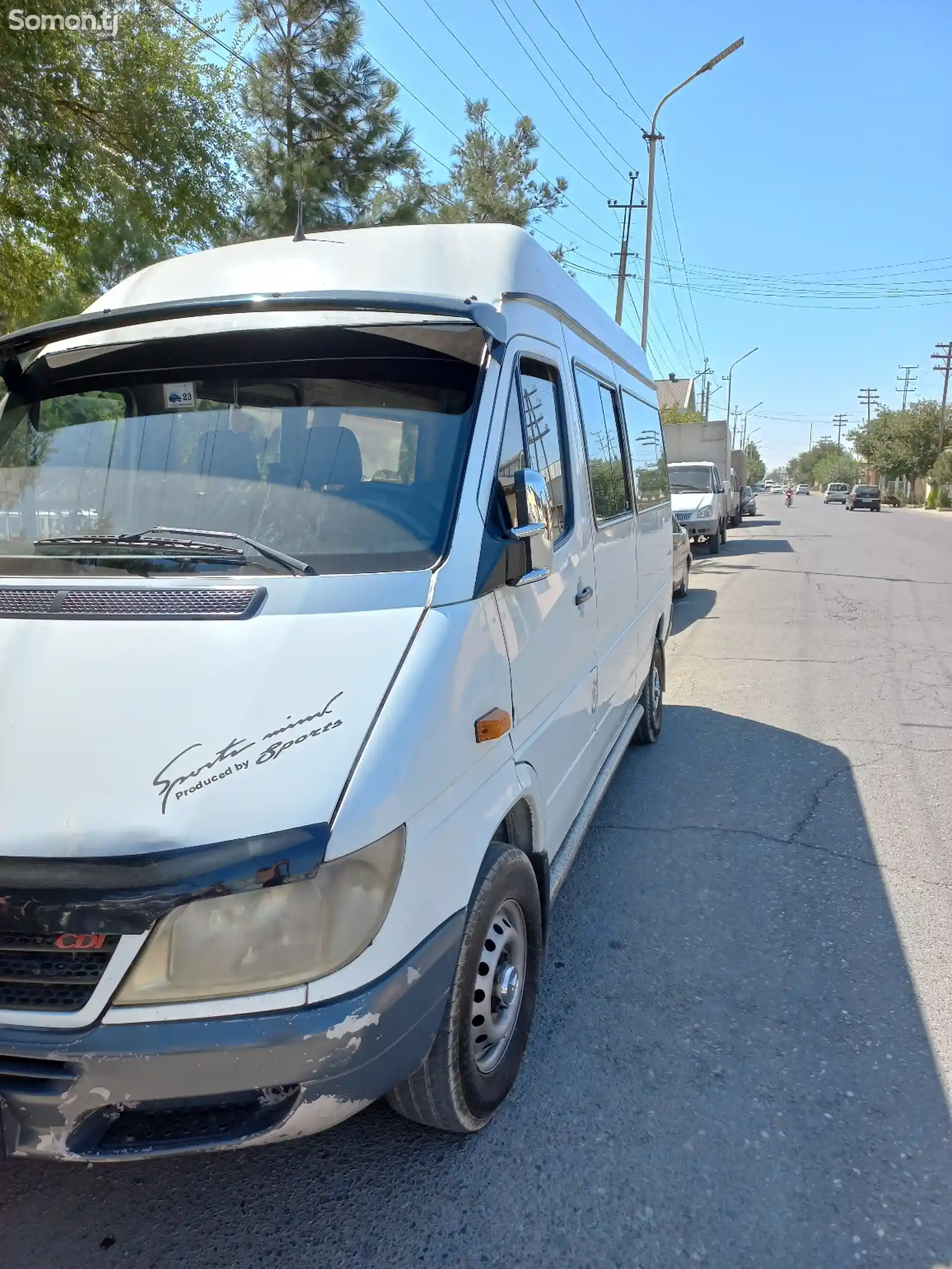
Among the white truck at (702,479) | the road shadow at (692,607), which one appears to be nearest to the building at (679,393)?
the white truck at (702,479)

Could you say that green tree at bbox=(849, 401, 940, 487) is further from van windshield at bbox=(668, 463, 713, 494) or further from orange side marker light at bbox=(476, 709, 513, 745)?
orange side marker light at bbox=(476, 709, 513, 745)

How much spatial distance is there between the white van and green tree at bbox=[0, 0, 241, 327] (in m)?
6.06

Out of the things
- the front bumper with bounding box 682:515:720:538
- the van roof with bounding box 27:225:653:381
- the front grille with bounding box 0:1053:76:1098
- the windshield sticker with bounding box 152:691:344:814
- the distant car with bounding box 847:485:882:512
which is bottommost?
the distant car with bounding box 847:485:882:512

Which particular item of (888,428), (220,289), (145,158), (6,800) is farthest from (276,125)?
(888,428)

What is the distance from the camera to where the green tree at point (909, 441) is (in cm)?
6900

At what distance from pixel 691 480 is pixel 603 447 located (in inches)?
704

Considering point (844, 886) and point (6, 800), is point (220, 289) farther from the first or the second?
point (844, 886)

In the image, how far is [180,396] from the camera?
2984mm

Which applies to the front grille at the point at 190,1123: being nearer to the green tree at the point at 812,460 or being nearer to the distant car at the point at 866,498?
the distant car at the point at 866,498

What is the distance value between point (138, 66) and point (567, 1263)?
10.0 m

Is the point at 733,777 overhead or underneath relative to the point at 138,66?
underneath

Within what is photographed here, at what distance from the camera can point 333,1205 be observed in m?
2.40

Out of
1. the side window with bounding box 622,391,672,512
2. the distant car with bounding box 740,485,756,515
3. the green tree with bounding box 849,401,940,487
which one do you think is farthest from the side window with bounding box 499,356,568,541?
the green tree with bounding box 849,401,940,487

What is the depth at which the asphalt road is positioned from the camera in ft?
7.51
